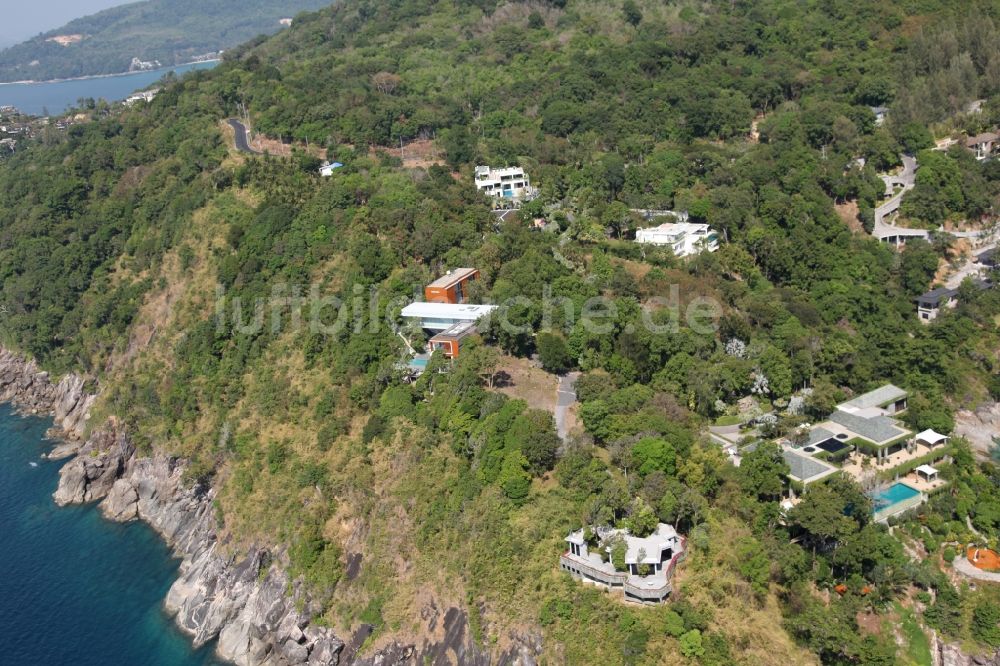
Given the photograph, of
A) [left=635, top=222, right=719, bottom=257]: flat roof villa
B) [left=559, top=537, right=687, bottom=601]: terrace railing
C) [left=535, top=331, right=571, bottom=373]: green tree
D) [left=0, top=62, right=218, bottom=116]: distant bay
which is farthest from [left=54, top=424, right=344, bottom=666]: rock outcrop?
[left=0, top=62, right=218, bottom=116]: distant bay

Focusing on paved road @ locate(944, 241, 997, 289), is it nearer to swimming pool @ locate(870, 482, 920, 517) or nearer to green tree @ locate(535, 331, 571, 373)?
swimming pool @ locate(870, 482, 920, 517)

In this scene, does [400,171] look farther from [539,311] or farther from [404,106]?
[539,311]

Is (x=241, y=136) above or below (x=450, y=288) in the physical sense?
above

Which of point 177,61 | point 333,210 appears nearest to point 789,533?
point 333,210

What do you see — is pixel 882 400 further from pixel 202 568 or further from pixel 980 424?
pixel 202 568

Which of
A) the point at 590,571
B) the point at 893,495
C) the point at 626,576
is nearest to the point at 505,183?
the point at 893,495

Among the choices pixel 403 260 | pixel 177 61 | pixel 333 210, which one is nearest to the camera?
pixel 403 260
